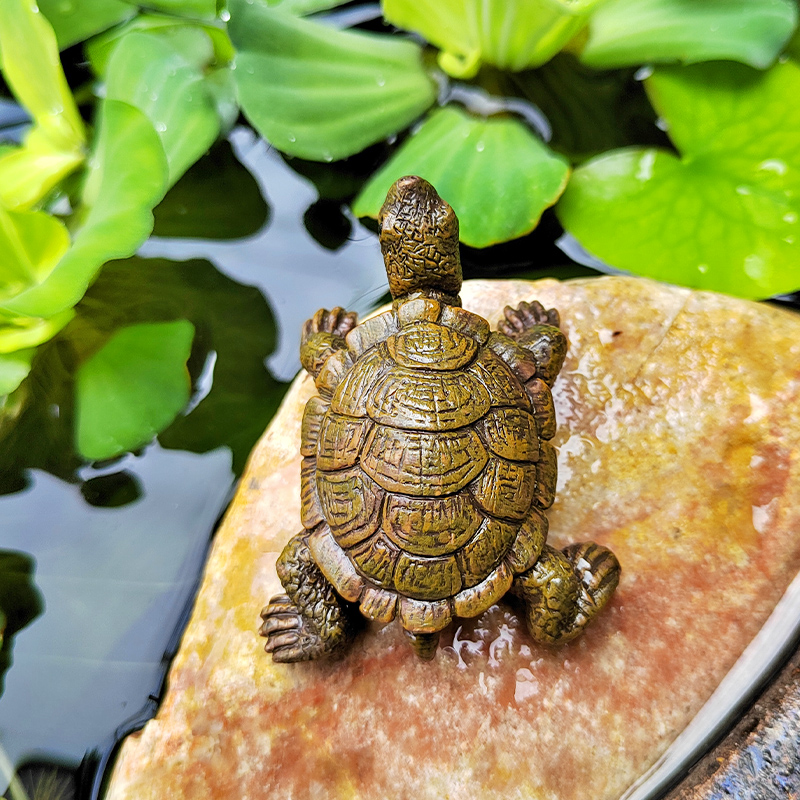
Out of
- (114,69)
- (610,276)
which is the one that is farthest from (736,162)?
(114,69)

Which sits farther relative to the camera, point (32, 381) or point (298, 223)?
point (298, 223)

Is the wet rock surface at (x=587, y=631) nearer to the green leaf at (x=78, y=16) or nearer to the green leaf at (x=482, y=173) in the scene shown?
the green leaf at (x=482, y=173)

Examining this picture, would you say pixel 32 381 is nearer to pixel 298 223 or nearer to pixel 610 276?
pixel 298 223

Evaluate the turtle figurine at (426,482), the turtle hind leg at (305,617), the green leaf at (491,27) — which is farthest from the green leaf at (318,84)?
the turtle hind leg at (305,617)

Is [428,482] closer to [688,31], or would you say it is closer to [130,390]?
[130,390]

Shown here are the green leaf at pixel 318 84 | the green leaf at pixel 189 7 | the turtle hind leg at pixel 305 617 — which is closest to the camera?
the turtle hind leg at pixel 305 617

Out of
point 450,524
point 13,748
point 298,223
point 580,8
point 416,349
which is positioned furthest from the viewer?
point 298,223

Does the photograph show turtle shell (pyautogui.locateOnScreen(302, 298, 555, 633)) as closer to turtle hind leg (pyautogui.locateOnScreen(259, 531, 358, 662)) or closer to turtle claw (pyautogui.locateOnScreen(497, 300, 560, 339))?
turtle hind leg (pyautogui.locateOnScreen(259, 531, 358, 662))
